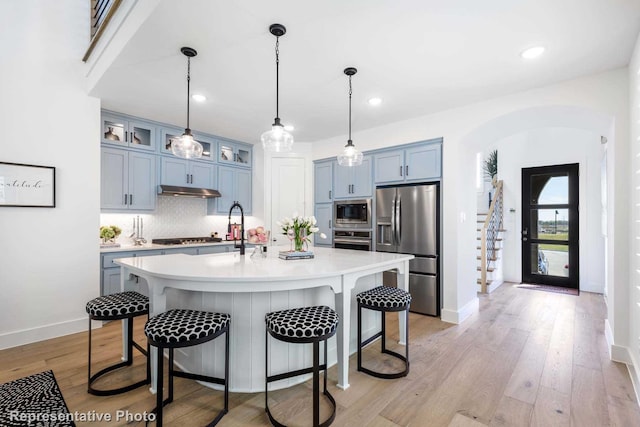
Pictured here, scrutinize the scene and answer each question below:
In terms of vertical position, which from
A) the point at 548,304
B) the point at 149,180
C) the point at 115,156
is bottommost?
the point at 548,304

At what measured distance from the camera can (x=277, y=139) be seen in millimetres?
2551

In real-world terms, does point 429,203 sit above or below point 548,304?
above

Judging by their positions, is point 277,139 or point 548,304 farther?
point 548,304

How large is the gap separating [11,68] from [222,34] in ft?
7.82

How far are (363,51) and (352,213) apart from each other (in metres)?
2.63

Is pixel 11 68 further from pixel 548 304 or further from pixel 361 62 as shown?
pixel 548 304

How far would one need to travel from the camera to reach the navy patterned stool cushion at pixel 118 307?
6.92ft

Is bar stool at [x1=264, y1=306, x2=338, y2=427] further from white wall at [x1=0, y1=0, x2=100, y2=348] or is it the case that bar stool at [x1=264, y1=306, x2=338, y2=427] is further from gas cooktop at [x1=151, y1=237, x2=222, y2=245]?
gas cooktop at [x1=151, y1=237, x2=222, y2=245]

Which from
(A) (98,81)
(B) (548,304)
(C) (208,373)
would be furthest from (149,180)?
(B) (548,304)

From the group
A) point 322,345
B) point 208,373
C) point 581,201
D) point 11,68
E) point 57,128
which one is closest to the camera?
point 208,373

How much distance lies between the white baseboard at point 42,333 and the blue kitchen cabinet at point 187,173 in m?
1.97

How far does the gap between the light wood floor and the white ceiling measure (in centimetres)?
253

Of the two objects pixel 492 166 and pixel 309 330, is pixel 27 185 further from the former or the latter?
pixel 492 166

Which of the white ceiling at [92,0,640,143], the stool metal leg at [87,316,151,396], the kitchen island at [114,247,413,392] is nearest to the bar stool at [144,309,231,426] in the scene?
the kitchen island at [114,247,413,392]
